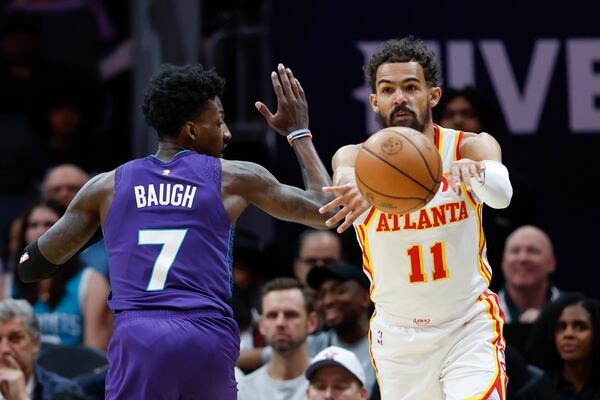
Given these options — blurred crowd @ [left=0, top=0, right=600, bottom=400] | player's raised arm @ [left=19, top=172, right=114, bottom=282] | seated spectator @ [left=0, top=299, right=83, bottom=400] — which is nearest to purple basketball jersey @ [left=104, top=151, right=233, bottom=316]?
player's raised arm @ [left=19, top=172, right=114, bottom=282]

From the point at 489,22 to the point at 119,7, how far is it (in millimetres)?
4153

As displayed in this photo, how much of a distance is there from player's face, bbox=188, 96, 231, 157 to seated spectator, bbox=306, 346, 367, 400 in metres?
2.16

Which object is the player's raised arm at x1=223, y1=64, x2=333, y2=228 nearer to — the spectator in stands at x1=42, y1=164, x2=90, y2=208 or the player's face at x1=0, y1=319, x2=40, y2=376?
the player's face at x1=0, y1=319, x2=40, y2=376

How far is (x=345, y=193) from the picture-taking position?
19.5ft

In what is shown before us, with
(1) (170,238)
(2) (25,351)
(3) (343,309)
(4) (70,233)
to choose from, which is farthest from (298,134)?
(2) (25,351)

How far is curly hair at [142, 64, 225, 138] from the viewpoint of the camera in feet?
19.7

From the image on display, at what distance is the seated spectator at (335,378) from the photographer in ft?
25.6

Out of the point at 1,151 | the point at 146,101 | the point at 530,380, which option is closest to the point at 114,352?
the point at 146,101

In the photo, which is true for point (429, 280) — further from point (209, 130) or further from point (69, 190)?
point (69, 190)

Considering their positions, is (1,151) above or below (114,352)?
above

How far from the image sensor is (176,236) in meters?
5.73

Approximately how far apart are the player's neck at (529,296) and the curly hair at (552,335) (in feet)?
3.10

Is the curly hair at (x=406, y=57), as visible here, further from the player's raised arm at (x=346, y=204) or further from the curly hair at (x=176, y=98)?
the curly hair at (x=176, y=98)

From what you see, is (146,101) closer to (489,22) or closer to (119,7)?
(489,22)
